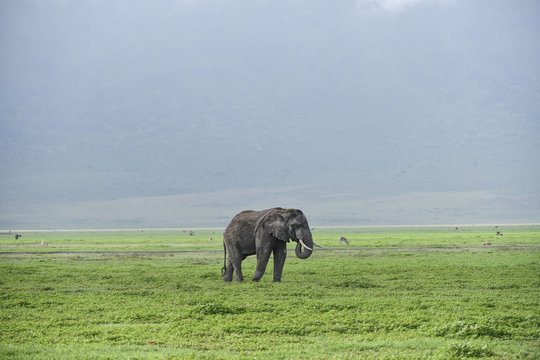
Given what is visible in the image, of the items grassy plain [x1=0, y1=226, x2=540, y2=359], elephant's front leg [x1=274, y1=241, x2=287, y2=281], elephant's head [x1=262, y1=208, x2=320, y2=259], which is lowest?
grassy plain [x1=0, y1=226, x2=540, y2=359]

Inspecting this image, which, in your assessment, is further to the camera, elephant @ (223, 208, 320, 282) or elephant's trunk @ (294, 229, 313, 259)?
elephant @ (223, 208, 320, 282)

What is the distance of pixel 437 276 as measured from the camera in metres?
28.5

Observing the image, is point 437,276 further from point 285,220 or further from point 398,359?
point 398,359

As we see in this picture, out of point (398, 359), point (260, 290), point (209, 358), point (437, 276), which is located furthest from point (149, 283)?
point (398, 359)

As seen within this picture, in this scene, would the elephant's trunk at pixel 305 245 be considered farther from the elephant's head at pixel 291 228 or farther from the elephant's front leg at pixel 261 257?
the elephant's front leg at pixel 261 257

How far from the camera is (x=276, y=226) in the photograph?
986 inches

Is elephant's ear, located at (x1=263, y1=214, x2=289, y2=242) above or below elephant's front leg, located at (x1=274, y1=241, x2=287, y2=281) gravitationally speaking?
above

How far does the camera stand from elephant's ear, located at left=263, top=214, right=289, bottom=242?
81.7 ft

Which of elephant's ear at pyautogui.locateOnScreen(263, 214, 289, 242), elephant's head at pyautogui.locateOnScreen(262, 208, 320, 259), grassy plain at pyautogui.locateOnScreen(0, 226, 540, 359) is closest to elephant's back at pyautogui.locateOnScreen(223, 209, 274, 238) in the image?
elephant's ear at pyautogui.locateOnScreen(263, 214, 289, 242)

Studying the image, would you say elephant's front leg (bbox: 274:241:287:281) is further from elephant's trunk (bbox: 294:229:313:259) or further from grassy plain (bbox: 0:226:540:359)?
grassy plain (bbox: 0:226:540:359)

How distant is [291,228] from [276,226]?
2.03 feet

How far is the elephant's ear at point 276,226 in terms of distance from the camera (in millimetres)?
24891

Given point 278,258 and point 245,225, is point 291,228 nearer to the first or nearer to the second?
point 278,258

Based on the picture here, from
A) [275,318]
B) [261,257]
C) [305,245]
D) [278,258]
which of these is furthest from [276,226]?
[275,318]
